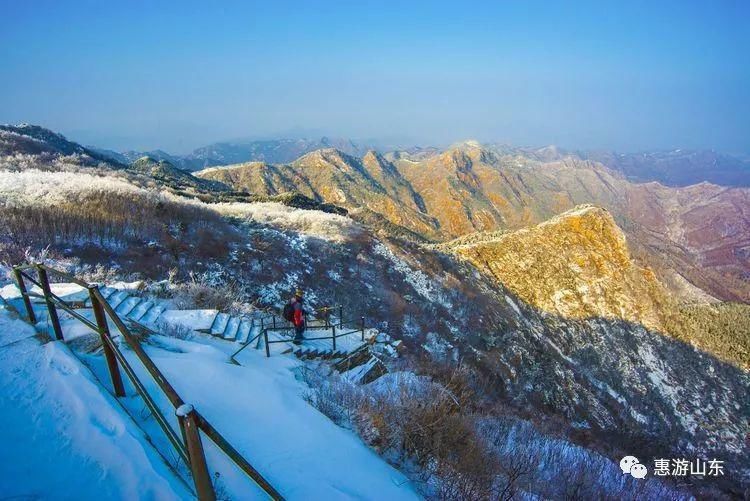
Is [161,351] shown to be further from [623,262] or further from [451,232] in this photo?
[451,232]

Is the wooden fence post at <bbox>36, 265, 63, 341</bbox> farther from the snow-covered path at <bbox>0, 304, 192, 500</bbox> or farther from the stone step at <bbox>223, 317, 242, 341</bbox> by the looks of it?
the stone step at <bbox>223, 317, 242, 341</bbox>

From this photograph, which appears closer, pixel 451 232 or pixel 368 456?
pixel 368 456

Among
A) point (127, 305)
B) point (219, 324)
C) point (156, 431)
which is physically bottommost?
point (219, 324)

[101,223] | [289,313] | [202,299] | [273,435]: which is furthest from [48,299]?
[101,223]

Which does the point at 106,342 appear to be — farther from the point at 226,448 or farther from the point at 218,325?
the point at 218,325

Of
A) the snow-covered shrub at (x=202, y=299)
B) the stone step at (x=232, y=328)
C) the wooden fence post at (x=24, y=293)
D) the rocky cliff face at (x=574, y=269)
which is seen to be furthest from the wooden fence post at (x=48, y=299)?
the rocky cliff face at (x=574, y=269)

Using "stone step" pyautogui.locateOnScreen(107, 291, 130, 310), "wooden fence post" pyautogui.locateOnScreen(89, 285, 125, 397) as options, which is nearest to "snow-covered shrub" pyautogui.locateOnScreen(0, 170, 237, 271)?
"stone step" pyautogui.locateOnScreen(107, 291, 130, 310)

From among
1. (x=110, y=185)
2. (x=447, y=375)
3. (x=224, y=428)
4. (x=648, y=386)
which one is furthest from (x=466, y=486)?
(x=648, y=386)
